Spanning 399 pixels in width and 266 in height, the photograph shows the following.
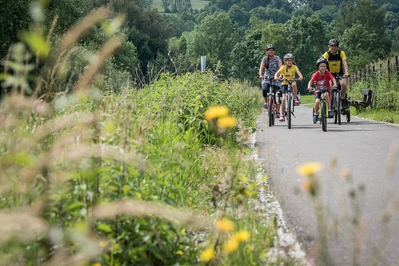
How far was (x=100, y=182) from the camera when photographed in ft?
12.2

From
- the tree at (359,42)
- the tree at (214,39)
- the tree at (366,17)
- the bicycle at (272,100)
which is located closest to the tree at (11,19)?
the bicycle at (272,100)

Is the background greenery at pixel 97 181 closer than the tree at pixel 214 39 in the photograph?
Yes

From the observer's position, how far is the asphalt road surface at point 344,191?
3.68m

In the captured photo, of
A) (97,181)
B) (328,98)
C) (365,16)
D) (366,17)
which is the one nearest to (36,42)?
(97,181)

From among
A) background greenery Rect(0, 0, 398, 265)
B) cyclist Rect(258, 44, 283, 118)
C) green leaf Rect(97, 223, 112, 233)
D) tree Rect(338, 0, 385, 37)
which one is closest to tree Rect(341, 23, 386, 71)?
tree Rect(338, 0, 385, 37)

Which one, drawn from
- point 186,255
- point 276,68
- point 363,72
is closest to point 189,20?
point 363,72

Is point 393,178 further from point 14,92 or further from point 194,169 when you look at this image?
point 14,92

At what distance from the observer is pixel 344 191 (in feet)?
21.6

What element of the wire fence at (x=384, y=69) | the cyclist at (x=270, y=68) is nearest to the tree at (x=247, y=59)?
the wire fence at (x=384, y=69)

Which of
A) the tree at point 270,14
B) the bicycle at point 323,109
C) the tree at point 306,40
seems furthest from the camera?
the tree at point 270,14

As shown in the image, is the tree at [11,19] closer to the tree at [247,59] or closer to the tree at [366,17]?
the tree at [247,59]

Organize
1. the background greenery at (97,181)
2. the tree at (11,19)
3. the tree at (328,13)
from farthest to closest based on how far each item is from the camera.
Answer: the tree at (328,13) < the tree at (11,19) < the background greenery at (97,181)

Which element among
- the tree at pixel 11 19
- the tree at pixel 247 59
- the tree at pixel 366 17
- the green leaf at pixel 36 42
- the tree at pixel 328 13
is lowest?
A: the tree at pixel 247 59

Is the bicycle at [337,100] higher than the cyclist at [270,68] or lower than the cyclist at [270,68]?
lower
